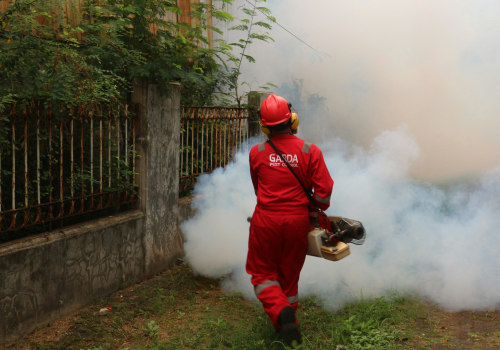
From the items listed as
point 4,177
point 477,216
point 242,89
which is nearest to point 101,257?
point 4,177

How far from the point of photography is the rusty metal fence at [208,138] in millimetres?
7559

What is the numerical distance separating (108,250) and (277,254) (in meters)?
2.31

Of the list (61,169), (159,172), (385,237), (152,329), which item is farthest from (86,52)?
(385,237)

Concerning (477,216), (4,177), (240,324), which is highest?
(4,177)

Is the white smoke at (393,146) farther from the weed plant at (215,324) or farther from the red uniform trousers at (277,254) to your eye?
the red uniform trousers at (277,254)

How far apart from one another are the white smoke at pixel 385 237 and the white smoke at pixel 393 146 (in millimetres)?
15

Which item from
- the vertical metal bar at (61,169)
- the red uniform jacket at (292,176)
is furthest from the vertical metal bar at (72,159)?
the red uniform jacket at (292,176)

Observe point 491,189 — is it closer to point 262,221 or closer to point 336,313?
point 336,313

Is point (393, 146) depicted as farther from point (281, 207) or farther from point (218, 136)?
point (281, 207)

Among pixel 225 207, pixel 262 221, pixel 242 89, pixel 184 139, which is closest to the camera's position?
pixel 262 221

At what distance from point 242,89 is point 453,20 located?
221 inches

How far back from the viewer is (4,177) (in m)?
4.80

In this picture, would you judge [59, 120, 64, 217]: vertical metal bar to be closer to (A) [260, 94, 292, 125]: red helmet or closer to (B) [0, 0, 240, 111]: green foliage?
(B) [0, 0, 240, 111]: green foliage

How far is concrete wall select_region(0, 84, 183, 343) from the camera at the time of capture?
4738mm
